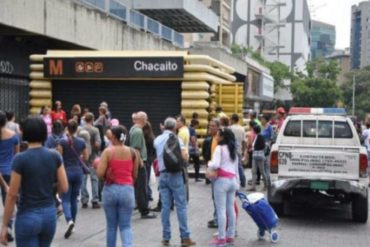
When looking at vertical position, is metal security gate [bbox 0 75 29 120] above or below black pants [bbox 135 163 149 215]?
above

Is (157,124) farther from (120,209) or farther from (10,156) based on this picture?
(120,209)

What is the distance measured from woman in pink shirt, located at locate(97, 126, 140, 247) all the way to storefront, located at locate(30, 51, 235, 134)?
10728 millimetres

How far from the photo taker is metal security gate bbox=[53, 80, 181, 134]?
1834 cm

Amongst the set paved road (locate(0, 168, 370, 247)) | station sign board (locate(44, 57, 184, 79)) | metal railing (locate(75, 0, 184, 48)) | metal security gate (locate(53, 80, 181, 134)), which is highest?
metal railing (locate(75, 0, 184, 48))

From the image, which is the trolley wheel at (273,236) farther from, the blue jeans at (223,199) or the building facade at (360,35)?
the building facade at (360,35)

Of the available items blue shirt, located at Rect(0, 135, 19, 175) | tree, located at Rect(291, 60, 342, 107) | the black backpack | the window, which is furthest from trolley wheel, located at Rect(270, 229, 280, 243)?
tree, located at Rect(291, 60, 342, 107)

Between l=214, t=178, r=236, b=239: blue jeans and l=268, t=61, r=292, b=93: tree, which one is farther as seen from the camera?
l=268, t=61, r=292, b=93: tree

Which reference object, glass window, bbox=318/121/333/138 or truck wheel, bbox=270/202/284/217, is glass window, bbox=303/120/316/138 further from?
truck wheel, bbox=270/202/284/217

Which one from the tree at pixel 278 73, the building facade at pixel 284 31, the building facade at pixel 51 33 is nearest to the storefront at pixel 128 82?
the building facade at pixel 51 33

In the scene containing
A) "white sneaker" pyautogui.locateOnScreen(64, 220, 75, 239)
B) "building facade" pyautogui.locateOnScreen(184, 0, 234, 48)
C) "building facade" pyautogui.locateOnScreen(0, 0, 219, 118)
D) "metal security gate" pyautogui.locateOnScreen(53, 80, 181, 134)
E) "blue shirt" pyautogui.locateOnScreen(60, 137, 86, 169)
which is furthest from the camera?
"building facade" pyautogui.locateOnScreen(184, 0, 234, 48)

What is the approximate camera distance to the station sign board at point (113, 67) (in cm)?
1778

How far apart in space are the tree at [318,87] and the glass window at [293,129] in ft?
209

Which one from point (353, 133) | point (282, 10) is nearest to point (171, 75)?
point (353, 133)

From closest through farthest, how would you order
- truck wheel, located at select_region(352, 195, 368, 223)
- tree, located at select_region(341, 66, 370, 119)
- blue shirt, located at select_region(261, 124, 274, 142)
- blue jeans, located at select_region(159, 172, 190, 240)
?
blue jeans, located at select_region(159, 172, 190, 240) < truck wheel, located at select_region(352, 195, 368, 223) < blue shirt, located at select_region(261, 124, 274, 142) < tree, located at select_region(341, 66, 370, 119)
